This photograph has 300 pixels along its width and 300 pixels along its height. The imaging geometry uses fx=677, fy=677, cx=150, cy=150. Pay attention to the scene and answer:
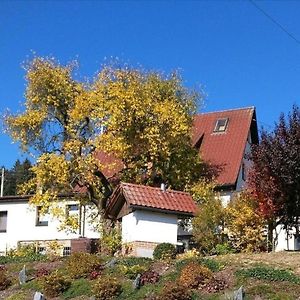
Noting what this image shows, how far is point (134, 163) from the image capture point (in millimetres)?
33000

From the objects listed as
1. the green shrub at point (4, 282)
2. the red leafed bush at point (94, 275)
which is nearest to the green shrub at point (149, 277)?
the red leafed bush at point (94, 275)

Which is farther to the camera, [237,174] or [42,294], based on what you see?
[237,174]

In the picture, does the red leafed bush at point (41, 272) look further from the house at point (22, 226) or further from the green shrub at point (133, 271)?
the house at point (22, 226)

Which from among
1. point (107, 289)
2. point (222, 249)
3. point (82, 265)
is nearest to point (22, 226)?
point (222, 249)

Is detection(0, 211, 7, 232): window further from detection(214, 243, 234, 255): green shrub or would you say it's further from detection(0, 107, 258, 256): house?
detection(214, 243, 234, 255): green shrub

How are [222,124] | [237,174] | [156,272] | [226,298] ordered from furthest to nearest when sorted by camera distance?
[222,124], [237,174], [156,272], [226,298]

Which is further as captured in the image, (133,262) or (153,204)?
(153,204)

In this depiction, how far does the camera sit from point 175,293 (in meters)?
15.9

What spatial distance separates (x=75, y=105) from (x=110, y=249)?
8715 mm

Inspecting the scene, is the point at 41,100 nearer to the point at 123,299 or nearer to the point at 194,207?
the point at 194,207

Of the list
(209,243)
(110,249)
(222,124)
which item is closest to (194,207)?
(209,243)

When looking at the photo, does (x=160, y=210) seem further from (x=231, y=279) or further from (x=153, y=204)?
(x=231, y=279)

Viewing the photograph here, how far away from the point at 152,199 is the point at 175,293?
10.1m

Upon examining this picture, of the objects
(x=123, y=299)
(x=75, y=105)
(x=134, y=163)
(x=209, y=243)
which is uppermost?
(x=75, y=105)
